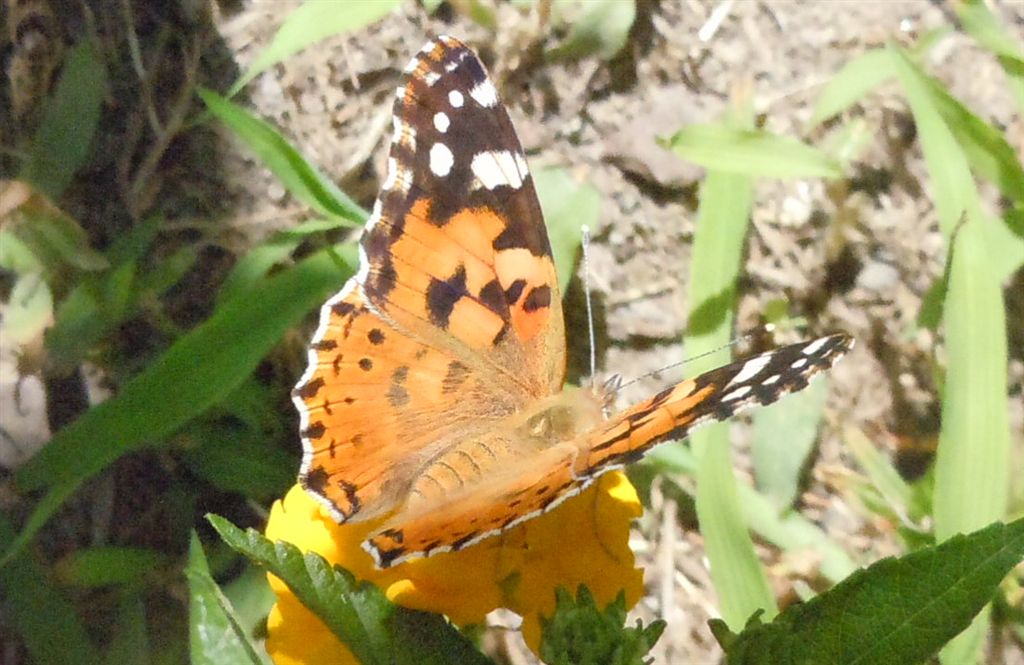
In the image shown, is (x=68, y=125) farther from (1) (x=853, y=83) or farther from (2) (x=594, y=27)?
(1) (x=853, y=83)

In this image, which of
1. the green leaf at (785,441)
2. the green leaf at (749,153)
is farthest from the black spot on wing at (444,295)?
the green leaf at (785,441)

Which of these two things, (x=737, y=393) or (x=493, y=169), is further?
(x=493, y=169)

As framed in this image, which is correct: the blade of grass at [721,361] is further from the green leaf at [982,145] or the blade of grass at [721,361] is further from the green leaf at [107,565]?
the green leaf at [107,565]

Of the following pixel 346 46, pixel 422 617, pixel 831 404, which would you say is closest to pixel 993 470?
pixel 831 404

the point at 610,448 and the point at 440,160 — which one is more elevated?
the point at 440,160

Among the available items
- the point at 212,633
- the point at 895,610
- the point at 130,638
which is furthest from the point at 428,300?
the point at 130,638

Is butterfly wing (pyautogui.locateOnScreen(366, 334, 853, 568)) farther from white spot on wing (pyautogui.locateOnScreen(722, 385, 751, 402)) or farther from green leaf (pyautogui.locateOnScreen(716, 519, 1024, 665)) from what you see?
green leaf (pyautogui.locateOnScreen(716, 519, 1024, 665))
